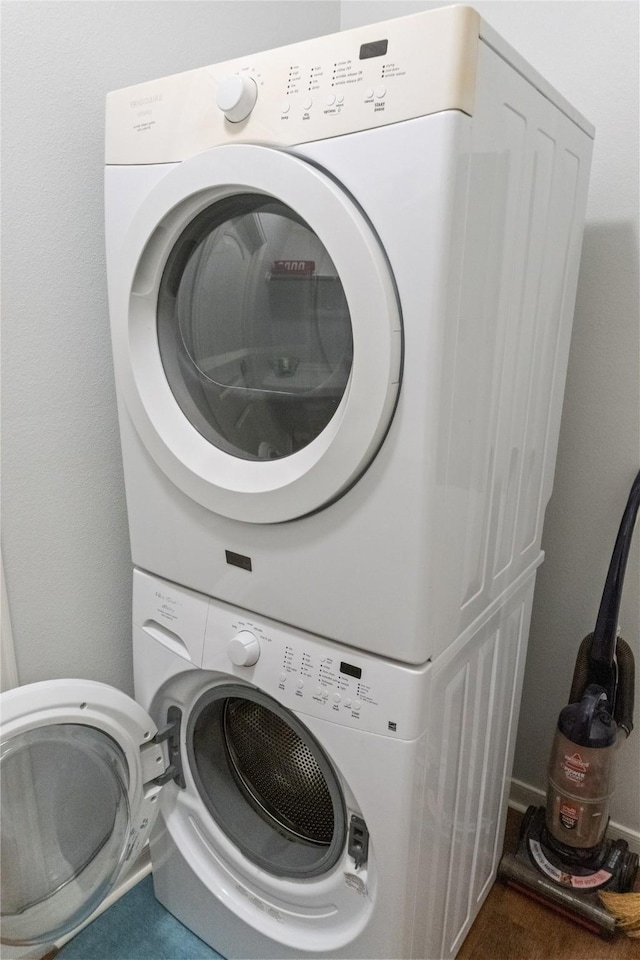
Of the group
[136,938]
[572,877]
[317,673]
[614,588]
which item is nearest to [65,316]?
[317,673]

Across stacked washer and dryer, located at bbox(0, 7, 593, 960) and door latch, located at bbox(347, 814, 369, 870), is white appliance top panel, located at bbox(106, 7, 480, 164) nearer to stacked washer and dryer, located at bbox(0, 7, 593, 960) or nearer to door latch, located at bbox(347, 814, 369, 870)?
stacked washer and dryer, located at bbox(0, 7, 593, 960)

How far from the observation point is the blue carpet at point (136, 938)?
4.64ft

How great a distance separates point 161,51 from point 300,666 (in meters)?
1.15

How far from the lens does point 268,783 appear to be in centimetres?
134

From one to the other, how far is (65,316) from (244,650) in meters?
0.67

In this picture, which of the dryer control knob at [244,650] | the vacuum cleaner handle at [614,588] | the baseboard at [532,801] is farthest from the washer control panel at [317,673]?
the baseboard at [532,801]

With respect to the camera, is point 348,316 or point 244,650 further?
point 244,650

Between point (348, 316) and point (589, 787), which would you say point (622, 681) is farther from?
point (348, 316)

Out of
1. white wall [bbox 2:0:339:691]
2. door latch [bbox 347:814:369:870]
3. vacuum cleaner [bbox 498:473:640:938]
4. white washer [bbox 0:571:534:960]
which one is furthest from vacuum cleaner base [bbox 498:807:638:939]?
white wall [bbox 2:0:339:691]

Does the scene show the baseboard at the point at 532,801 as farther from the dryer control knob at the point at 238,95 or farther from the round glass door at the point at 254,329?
the dryer control knob at the point at 238,95

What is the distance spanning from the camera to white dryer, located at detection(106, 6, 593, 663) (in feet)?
2.73

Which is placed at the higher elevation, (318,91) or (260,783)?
(318,91)

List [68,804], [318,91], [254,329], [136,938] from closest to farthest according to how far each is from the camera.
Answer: [318,91] < [254,329] < [68,804] < [136,938]

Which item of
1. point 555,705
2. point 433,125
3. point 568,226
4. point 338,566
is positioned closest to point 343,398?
point 338,566
